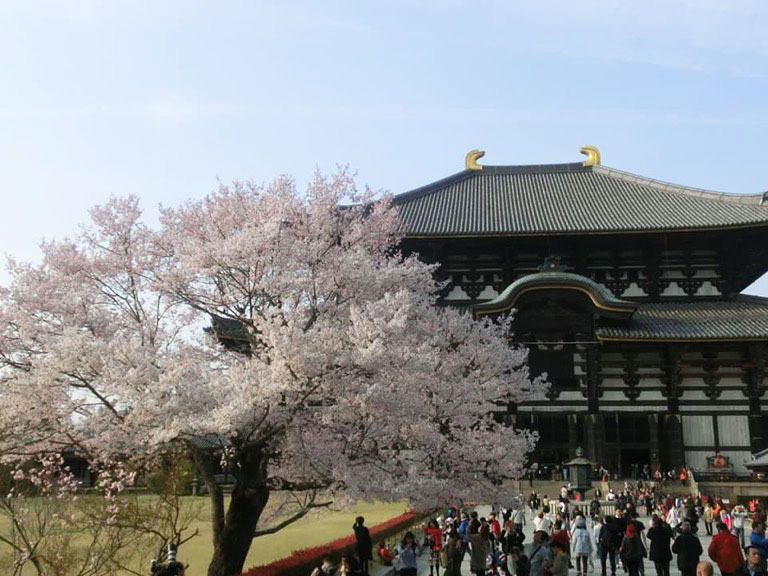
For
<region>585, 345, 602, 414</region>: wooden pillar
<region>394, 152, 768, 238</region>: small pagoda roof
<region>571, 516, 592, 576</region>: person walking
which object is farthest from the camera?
<region>394, 152, 768, 238</region>: small pagoda roof

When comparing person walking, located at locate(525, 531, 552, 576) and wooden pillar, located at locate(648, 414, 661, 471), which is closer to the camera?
person walking, located at locate(525, 531, 552, 576)

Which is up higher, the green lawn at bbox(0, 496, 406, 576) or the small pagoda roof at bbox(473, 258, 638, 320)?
the small pagoda roof at bbox(473, 258, 638, 320)

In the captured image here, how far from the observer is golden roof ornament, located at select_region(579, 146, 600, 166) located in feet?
155

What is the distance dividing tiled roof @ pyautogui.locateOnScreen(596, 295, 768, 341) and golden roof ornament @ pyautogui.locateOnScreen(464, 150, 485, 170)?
16.8 m

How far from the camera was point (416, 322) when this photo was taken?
18359mm

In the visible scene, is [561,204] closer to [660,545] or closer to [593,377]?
[593,377]

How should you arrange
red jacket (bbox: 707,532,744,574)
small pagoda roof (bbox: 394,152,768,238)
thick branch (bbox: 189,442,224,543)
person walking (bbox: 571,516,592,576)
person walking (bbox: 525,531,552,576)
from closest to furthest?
person walking (bbox: 525,531,552,576) < red jacket (bbox: 707,532,744,574) < thick branch (bbox: 189,442,224,543) < person walking (bbox: 571,516,592,576) < small pagoda roof (bbox: 394,152,768,238)

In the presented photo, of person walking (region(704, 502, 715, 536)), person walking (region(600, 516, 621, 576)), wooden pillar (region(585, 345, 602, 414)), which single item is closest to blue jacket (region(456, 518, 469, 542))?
person walking (region(600, 516, 621, 576))

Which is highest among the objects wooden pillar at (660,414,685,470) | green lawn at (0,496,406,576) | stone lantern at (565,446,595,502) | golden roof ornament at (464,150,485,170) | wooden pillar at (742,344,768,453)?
golden roof ornament at (464,150,485,170)

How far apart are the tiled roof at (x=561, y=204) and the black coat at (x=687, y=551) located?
2402cm

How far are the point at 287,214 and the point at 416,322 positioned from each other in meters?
4.37

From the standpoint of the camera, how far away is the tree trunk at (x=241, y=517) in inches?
551

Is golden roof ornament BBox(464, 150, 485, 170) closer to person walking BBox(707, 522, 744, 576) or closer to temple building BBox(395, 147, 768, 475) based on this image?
temple building BBox(395, 147, 768, 475)

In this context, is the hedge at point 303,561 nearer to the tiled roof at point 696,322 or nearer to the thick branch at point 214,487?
the thick branch at point 214,487
